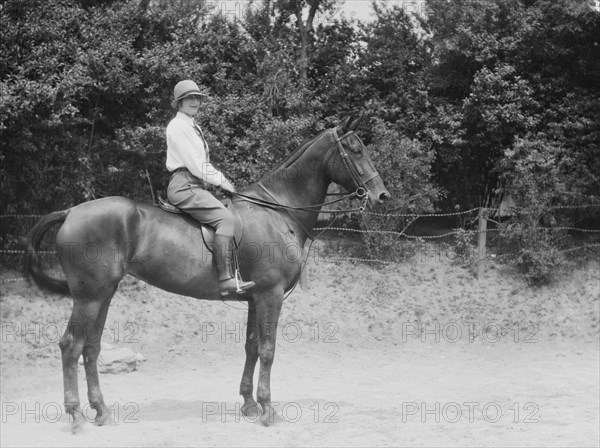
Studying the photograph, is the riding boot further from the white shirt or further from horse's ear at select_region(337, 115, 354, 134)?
horse's ear at select_region(337, 115, 354, 134)

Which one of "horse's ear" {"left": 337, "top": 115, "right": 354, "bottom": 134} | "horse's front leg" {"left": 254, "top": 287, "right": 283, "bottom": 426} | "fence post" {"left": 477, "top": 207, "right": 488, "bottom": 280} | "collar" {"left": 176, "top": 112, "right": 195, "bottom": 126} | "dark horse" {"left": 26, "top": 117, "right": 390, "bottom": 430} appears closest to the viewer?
"dark horse" {"left": 26, "top": 117, "right": 390, "bottom": 430}

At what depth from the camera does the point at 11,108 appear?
10727mm

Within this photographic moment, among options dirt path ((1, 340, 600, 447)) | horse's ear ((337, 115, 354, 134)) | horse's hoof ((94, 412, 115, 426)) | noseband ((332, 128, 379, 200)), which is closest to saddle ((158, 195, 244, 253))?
noseband ((332, 128, 379, 200))

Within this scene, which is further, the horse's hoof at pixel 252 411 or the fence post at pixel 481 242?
the fence post at pixel 481 242

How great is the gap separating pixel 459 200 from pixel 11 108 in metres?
9.48

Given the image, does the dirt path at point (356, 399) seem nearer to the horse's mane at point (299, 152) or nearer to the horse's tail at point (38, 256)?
the horse's tail at point (38, 256)

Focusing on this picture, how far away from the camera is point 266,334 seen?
7.35m

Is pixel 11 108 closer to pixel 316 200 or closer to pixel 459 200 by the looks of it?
pixel 316 200

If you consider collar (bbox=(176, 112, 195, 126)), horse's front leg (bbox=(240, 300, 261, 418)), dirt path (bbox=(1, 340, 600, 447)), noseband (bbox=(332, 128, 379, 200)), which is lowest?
dirt path (bbox=(1, 340, 600, 447))

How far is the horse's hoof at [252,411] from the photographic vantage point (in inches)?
300

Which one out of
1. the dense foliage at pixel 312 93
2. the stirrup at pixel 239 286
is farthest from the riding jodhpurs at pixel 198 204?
the dense foliage at pixel 312 93

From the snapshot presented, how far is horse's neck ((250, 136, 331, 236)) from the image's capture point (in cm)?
767

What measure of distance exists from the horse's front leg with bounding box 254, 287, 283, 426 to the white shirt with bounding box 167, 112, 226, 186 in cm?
125

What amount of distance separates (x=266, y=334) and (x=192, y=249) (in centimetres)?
113
